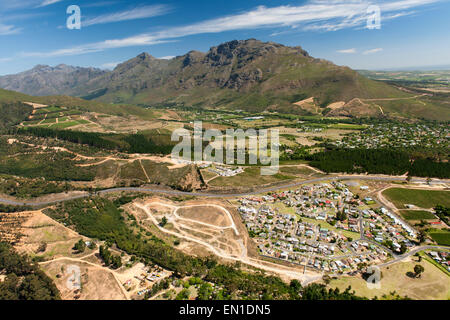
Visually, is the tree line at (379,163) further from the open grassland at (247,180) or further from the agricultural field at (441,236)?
the agricultural field at (441,236)

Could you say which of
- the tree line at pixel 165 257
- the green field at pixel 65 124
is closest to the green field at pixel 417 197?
the tree line at pixel 165 257

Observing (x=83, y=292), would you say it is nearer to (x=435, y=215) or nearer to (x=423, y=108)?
(x=435, y=215)

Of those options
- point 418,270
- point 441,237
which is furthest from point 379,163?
point 418,270

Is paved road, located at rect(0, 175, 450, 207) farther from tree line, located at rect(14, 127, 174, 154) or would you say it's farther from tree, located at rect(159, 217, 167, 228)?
tree line, located at rect(14, 127, 174, 154)

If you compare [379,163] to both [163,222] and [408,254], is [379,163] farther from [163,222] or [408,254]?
[163,222]

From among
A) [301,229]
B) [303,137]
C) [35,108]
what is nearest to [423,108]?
[303,137]

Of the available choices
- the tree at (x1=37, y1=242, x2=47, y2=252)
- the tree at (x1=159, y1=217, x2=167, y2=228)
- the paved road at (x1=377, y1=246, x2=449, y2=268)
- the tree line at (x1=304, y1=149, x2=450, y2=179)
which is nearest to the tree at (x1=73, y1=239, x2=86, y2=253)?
the tree at (x1=37, y1=242, x2=47, y2=252)
